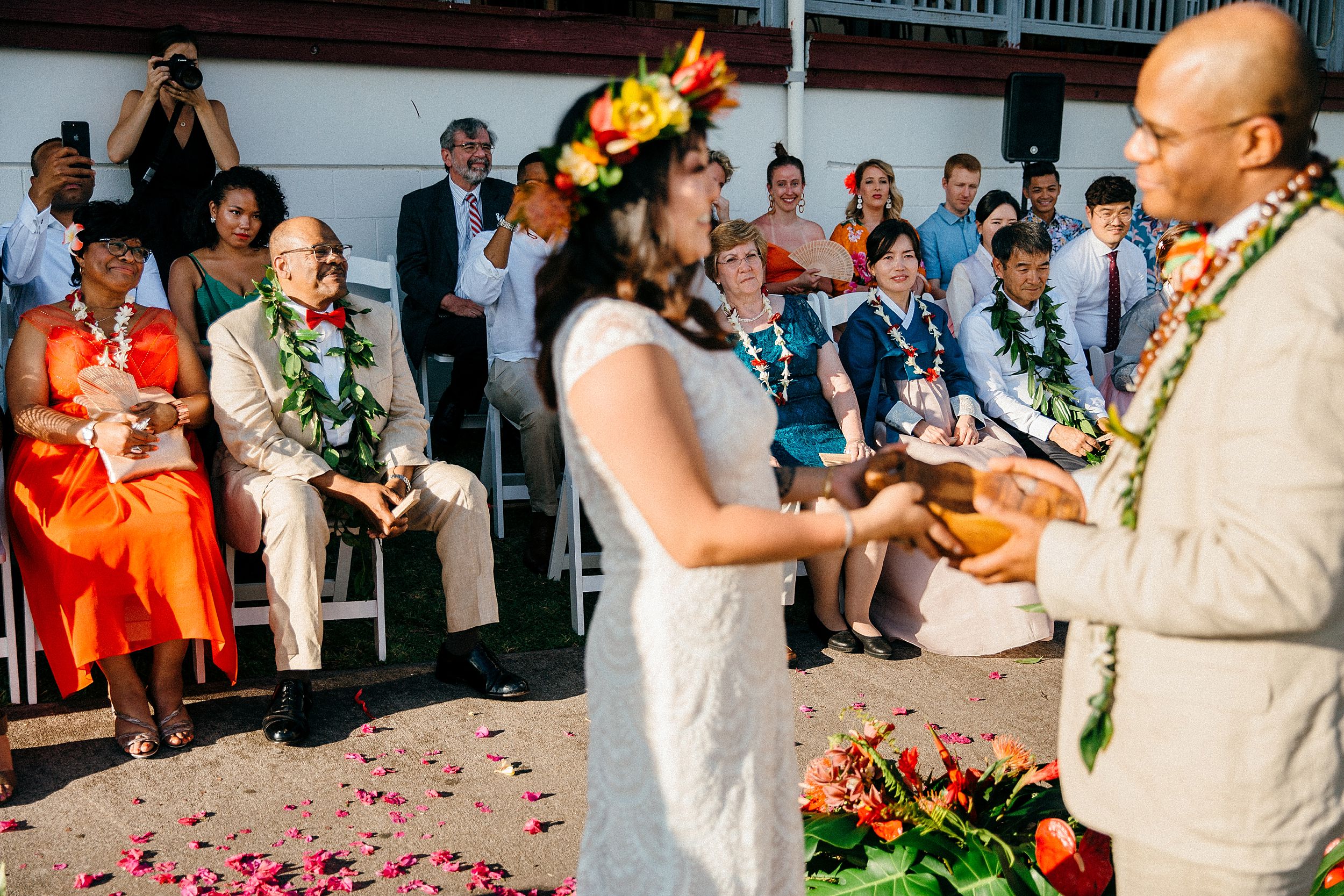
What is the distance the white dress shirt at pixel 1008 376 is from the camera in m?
5.62

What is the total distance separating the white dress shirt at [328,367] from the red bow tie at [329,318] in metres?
0.01

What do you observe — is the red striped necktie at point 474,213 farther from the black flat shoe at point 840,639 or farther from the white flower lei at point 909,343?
the black flat shoe at point 840,639

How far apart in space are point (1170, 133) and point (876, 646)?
140 inches

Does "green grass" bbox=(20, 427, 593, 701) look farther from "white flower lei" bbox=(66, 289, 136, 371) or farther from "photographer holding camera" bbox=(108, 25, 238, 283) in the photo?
"photographer holding camera" bbox=(108, 25, 238, 283)

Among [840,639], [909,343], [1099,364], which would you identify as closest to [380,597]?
[840,639]

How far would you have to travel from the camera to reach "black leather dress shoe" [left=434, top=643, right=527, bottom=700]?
14.2 feet

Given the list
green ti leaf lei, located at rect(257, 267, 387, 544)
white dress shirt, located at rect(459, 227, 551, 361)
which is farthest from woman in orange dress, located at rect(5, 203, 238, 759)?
white dress shirt, located at rect(459, 227, 551, 361)

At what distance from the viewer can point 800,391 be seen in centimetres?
528

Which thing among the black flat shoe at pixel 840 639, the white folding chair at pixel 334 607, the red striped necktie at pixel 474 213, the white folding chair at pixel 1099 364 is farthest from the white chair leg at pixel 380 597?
the white folding chair at pixel 1099 364

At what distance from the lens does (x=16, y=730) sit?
3994 millimetres

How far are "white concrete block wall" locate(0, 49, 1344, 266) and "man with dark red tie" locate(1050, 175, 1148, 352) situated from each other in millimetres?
2179

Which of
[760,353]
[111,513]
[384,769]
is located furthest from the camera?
[760,353]

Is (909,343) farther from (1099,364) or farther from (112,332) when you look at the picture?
(112,332)

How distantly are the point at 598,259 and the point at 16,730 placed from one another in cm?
324
